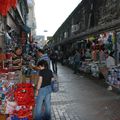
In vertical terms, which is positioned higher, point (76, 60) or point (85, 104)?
point (76, 60)

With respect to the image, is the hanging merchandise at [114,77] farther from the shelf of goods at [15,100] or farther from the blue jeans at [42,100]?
the shelf of goods at [15,100]

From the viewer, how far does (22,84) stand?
9.46m

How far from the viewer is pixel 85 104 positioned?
13383mm

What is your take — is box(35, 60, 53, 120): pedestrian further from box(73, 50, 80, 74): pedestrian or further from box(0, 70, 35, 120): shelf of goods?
box(73, 50, 80, 74): pedestrian

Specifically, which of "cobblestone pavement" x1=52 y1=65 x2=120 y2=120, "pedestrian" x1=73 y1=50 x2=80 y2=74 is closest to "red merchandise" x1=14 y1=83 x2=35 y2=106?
"cobblestone pavement" x1=52 y1=65 x2=120 y2=120

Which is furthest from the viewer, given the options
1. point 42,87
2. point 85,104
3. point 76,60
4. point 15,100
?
point 76,60

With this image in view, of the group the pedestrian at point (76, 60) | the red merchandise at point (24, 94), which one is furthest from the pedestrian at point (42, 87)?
the pedestrian at point (76, 60)

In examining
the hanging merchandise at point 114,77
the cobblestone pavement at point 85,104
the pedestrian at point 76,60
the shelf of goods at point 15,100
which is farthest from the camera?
the pedestrian at point 76,60

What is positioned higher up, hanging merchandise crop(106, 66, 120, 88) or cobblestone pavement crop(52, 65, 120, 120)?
hanging merchandise crop(106, 66, 120, 88)

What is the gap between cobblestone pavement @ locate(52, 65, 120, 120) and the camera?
11.2m

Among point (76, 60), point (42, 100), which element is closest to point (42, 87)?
point (42, 100)

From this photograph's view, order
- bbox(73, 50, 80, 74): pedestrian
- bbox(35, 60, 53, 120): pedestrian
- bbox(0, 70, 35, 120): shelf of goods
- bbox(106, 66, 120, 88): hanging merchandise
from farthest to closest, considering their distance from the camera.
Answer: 1. bbox(73, 50, 80, 74): pedestrian
2. bbox(106, 66, 120, 88): hanging merchandise
3. bbox(35, 60, 53, 120): pedestrian
4. bbox(0, 70, 35, 120): shelf of goods

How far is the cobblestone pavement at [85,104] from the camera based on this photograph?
36.8ft

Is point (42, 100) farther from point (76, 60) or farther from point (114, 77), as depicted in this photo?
point (76, 60)
